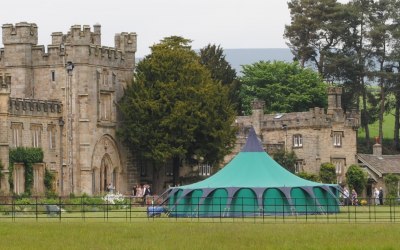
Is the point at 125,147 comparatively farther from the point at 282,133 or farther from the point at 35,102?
the point at 282,133

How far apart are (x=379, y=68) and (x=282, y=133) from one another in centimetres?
2615


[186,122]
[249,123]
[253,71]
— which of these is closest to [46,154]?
[186,122]

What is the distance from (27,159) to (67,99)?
5.39m

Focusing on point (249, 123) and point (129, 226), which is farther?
point (249, 123)

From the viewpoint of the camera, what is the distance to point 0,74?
80500 mm

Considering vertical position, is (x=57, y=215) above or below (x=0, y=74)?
below

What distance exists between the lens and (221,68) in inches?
4628

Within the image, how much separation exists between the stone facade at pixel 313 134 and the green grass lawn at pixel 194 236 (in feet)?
132

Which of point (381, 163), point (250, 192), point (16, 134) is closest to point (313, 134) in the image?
point (381, 163)

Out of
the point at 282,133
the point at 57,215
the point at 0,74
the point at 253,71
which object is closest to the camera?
the point at 57,215

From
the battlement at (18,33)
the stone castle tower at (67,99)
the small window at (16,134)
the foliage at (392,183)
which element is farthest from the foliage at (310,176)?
the small window at (16,134)

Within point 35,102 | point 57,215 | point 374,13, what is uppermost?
point 374,13

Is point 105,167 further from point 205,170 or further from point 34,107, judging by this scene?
point 205,170

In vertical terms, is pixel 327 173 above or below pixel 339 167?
below
